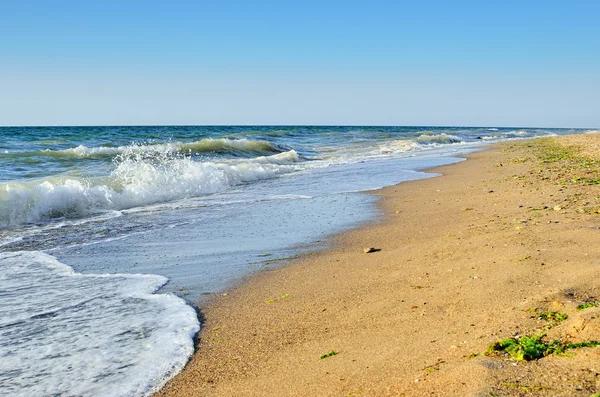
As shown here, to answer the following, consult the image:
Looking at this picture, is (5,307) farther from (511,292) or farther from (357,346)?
(511,292)

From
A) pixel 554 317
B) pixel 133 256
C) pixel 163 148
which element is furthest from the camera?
pixel 163 148

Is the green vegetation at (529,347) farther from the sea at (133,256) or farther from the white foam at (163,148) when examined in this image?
the white foam at (163,148)

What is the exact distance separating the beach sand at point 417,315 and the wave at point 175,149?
16102 mm

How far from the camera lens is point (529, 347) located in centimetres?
261

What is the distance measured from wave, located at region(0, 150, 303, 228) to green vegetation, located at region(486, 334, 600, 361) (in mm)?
7521

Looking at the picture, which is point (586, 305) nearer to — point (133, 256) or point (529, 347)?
point (529, 347)

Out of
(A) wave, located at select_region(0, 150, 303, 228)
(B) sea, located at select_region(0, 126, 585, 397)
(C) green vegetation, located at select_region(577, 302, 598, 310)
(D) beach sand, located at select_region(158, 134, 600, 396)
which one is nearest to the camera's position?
(D) beach sand, located at select_region(158, 134, 600, 396)

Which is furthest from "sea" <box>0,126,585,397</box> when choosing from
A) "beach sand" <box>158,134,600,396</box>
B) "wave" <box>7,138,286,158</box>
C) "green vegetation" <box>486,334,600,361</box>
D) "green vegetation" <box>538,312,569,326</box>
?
"wave" <box>7,138,286,158</box>

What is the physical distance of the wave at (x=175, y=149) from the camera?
21.7m

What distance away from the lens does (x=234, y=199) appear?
1069cm

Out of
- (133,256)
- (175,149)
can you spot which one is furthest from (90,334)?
(175,149)

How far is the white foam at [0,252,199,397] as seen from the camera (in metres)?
3.00

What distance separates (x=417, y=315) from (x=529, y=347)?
103cm

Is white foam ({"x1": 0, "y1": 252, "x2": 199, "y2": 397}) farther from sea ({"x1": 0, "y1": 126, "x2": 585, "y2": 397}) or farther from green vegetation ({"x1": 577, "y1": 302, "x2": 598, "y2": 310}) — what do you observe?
green vegetation ({"x1": 577, "y1": 302, "x2": 598, "y2": 310})
